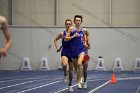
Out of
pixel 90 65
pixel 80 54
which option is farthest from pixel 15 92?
pixel 90 65

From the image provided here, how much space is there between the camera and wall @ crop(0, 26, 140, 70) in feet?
71.0

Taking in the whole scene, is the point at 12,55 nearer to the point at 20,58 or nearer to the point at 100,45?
the point at 20,58

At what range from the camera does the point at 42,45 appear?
22.1 metres

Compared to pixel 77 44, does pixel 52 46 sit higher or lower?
higher

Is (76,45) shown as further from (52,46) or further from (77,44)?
(52,46)

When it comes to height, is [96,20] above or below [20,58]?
above

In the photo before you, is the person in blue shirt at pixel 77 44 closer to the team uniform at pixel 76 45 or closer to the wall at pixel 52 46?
the team uniform at pixel 76 45

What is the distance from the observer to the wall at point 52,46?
21641mm

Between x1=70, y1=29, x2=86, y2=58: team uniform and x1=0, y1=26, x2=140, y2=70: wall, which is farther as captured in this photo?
x1=0, y1=26, x2=140, y2=70: wall

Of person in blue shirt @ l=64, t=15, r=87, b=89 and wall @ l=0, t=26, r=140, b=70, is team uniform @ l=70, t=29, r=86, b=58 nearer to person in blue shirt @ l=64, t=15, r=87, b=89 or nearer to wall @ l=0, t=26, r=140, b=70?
person in blue shirt @ l=64, t=15, r=87, b=89

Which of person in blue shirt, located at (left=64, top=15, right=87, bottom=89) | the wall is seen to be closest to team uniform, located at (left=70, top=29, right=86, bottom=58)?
person in blue shirt, located at (left=64, top=15, right=87, bottom=89)

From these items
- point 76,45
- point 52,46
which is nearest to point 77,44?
point 76,45

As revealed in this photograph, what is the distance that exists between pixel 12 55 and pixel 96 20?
5.21m

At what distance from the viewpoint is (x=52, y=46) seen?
72.3 ft
